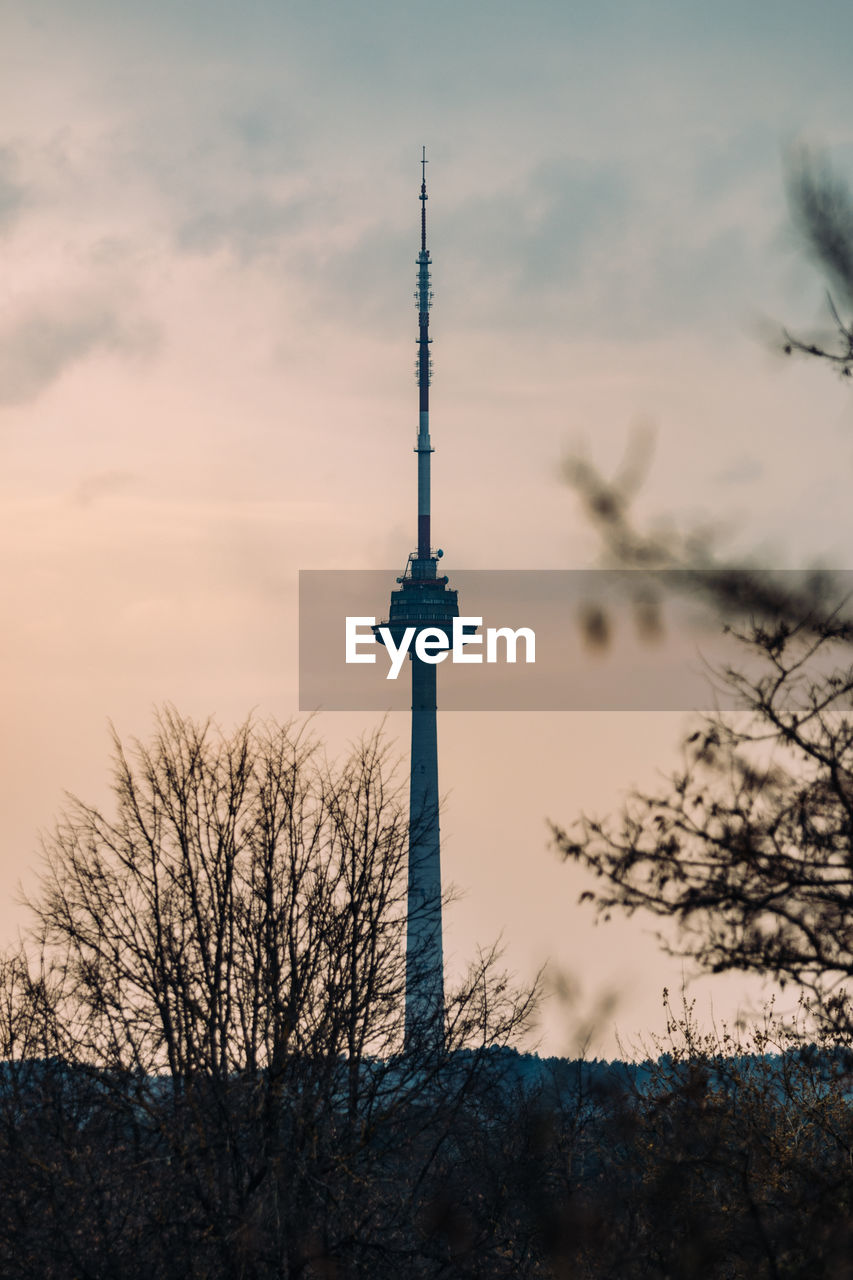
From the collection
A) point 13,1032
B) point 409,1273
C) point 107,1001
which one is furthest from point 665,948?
point 13,1032

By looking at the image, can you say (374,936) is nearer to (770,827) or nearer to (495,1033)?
(495,1033)

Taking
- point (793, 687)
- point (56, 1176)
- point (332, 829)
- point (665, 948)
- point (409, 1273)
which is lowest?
point (409, 1273)

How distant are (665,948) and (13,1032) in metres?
16.7

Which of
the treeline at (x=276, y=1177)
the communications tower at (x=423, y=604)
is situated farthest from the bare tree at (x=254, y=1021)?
the communications tower at (x=423, y=604)

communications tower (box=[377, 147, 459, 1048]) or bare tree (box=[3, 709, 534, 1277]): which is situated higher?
communications tower (box=[377, 147, 459, 1048])

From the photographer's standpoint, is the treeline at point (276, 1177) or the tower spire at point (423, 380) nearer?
the treeline at point (276, 1177)

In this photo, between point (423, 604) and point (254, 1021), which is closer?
point (254, 1021)

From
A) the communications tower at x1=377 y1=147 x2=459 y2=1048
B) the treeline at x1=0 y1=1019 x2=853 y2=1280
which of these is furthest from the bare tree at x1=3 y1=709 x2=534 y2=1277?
the communications tower at x1=377 y1=147 x2=459 y2=1048

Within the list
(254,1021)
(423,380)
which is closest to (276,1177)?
(254,1021)

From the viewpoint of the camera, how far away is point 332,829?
78.2 feet

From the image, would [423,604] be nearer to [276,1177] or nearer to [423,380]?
[423,380]

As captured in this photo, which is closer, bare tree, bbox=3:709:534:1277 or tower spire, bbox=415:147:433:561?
bare tree, bbox=3:709:534:1277

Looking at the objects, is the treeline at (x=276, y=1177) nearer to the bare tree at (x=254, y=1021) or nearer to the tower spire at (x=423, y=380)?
the bare tree at (x=254, y=1021)

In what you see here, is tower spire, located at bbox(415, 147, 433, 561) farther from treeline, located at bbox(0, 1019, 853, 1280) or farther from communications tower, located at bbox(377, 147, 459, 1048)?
treeline, located at bbox(0, 1019, 853, 1280)
